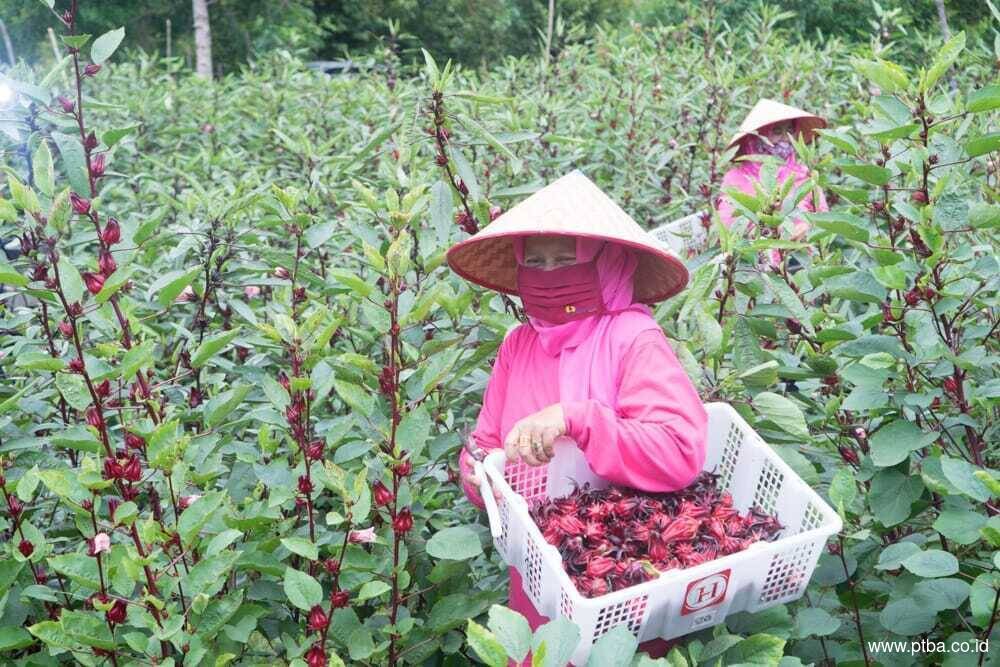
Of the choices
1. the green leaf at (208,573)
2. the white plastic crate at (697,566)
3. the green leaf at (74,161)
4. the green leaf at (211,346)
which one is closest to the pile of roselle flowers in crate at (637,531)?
the white plastic crate at (697,566)

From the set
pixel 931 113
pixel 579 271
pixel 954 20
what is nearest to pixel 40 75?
pixel 579 271

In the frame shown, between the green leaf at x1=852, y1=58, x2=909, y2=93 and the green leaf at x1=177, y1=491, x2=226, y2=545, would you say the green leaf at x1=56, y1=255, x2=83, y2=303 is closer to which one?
the green leaf at x1=177, y1=491, x2=226, y2=545

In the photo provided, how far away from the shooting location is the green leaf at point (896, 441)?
1.95m

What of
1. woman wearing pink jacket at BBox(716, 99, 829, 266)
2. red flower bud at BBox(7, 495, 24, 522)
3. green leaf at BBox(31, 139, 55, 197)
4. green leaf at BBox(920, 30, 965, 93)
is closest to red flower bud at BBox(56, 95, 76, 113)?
green leaf at BBox(31, 139, 55, 197)

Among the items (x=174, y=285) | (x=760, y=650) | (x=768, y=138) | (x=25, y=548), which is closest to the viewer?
(x=760, y=650)

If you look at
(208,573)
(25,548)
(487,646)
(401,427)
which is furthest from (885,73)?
(25,548)

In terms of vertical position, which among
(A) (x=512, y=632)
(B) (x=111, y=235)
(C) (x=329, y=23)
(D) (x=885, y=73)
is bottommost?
(C) (x=329, y=23)

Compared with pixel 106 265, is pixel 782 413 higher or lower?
lower

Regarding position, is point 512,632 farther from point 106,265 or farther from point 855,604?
point 106,265

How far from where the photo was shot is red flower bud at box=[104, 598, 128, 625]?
1.70 metres

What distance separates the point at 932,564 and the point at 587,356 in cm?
77

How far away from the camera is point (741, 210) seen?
7.73 ft

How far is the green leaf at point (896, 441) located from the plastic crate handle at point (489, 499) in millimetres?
784

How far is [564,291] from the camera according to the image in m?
2.06
